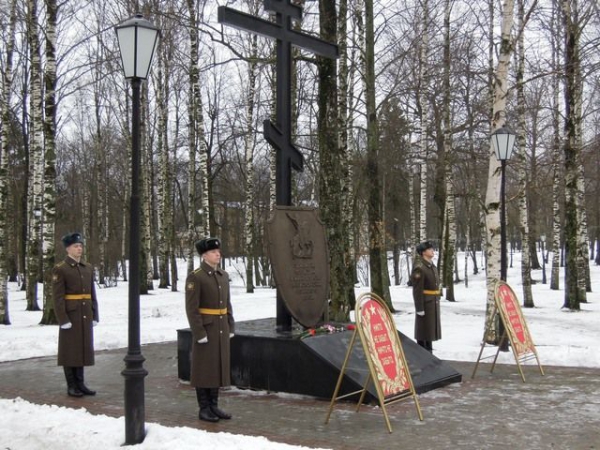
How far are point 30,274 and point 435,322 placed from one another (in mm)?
13194

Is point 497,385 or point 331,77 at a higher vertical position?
point 331,77

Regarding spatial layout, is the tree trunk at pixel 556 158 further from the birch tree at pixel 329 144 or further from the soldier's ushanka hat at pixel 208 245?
the soldier's ushanka hat at pixel 208 245

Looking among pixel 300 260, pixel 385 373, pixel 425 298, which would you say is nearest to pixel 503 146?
Result: pixel 425 298

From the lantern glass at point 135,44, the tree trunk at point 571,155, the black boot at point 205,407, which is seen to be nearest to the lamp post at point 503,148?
the black boot at point 205,407

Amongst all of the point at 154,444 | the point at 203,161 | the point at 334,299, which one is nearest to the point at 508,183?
the point at 203,161

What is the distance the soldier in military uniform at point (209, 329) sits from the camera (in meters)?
7.30

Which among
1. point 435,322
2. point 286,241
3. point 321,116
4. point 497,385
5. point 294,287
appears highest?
point 321,116

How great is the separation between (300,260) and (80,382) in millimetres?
3299

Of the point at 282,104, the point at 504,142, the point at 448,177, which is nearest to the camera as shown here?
the point at 282,104

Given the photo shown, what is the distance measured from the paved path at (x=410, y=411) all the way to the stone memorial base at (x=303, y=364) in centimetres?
16

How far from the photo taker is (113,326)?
637 inches

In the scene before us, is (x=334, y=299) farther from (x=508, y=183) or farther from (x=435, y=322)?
(x=508, y=183)

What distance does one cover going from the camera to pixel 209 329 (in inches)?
294

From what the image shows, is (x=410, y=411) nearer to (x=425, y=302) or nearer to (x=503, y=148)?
(x=425, y=302)
